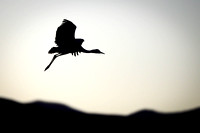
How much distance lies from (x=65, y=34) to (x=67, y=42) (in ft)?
1.81

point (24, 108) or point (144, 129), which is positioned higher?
point (24, 108)

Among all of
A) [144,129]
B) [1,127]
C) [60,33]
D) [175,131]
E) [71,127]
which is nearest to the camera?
[60,33]

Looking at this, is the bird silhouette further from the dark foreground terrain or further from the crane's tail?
the dark foreground terrain

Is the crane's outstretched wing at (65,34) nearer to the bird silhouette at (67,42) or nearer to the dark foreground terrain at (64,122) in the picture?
the bird silhouette at (67,42)

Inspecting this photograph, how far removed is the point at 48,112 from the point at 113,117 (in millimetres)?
9604

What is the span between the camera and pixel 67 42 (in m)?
12.7

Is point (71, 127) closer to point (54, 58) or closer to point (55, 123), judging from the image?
point (55, 123)

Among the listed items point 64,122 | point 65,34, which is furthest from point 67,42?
point 64,122

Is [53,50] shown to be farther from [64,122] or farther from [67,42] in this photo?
[64,122]

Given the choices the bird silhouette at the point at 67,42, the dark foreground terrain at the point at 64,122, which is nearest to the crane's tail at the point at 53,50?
the bird silhouette at the point at 67,42

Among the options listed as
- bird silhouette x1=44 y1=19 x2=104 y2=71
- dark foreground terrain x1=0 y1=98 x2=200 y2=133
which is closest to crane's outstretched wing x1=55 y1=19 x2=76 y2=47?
bird silhouette x1=44 y1=19 x2=104 y2=71

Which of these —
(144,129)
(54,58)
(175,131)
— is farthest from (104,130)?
(54,58)

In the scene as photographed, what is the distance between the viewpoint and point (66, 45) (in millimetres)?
12727

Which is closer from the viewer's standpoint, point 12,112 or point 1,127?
point 1,127
